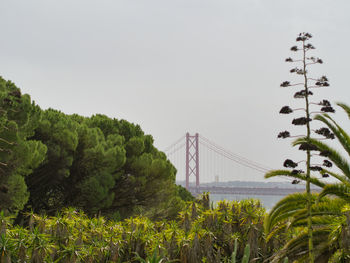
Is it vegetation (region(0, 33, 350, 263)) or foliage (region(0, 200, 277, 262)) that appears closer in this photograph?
vegetation (region(0, 33, 350, 263))

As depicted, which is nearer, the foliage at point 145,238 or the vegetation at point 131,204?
the vegetation at point 131,204

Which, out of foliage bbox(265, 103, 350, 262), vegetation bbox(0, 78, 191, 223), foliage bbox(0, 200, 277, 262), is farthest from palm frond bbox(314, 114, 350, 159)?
vegetation bbox(0, 78, 191, 223)

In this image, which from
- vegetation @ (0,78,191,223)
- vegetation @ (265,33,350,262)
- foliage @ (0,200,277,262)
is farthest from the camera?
vegetation @ (0,78,191,223)

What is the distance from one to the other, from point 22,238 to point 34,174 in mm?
10047

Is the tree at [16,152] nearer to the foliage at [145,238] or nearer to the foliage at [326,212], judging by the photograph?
the foliage at [145,238]

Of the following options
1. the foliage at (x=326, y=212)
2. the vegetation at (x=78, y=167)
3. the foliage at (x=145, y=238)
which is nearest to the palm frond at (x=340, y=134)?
the foliage at (x=326, y=212)

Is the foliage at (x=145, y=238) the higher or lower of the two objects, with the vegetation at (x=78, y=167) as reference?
lower

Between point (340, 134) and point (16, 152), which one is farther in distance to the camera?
point (16, 152)

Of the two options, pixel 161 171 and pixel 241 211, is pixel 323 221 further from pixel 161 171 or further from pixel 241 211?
pixel 161 171

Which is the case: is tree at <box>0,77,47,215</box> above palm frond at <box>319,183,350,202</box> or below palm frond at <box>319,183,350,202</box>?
above

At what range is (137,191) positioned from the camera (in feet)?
100

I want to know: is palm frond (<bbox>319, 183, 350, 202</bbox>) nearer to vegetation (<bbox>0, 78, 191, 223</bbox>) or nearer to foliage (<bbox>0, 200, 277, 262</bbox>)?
foliage (<bbox>0, 200, 277, 262</bbox>)

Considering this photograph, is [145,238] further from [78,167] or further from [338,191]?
[78,167]

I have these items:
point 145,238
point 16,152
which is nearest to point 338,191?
point 145,238
